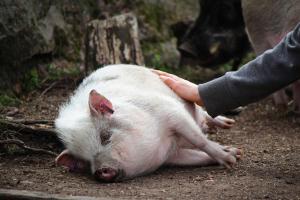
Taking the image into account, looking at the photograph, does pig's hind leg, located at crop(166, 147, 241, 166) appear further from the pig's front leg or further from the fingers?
the fingers

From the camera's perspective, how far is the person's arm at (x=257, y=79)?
3.09 metres

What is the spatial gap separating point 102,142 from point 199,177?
0.55 meters

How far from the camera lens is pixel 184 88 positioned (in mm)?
3748

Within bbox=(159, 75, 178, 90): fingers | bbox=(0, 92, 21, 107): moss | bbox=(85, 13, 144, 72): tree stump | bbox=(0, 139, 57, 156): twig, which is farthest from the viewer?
bbox=(85, 13, 144, 72): tree stump

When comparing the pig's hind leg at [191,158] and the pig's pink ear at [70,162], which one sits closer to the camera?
the pig's pink ear at [70,162]

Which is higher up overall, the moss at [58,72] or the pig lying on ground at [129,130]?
the moss at [58,72]

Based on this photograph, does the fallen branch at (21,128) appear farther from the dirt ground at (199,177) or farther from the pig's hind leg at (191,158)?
the pig's hind leg at (191,158)

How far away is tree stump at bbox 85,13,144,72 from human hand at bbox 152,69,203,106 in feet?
5.40

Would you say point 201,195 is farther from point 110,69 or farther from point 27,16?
point 27,16

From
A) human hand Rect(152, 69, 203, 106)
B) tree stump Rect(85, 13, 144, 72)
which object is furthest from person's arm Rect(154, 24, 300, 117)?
tree stump Rect(85, 13, 144, 72)

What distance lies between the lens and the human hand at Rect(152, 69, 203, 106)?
3.61 metres

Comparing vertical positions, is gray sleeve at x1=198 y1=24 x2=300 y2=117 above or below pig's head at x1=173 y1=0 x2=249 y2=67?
below

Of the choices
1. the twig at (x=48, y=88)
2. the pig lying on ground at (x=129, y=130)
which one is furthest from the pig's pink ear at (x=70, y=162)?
the twig at (x=48, y=88)

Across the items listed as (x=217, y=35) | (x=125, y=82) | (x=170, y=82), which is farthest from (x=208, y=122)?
(x=217, y=35)
